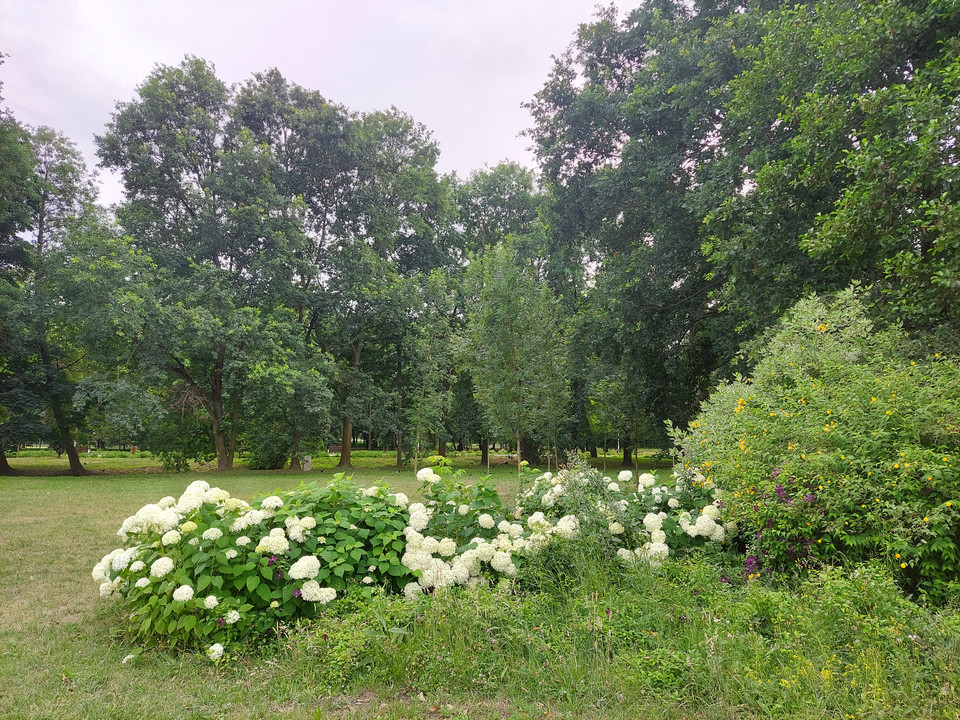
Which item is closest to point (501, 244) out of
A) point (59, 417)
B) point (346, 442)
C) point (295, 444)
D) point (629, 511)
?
point (346, 442)

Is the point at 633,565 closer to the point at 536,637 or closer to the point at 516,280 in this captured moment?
the point at 536,637

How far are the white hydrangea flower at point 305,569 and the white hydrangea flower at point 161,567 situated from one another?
0.88 metres

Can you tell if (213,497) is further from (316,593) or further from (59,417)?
(59,417)

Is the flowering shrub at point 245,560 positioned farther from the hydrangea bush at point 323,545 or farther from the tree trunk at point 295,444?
the tree trunk at point 295,444

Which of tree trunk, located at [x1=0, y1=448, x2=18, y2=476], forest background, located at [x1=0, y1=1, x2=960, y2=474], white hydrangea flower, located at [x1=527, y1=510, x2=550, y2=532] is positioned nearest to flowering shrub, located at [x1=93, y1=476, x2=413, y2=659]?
white hydrangea flower, located at [x1=527, y1=510, x2=550, y2=532]

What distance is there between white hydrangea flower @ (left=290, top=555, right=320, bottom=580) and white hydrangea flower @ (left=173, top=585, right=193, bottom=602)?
2.19 feet

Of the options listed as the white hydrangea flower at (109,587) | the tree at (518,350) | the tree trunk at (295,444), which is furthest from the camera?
the tree trunk at (295,444)

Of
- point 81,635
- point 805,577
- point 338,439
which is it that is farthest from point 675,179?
Result: point 338,439

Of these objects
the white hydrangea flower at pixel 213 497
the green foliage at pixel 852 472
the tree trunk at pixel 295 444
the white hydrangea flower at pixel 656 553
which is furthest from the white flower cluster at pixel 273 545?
the tree trunk at pixel 295 444

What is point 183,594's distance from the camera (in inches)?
138

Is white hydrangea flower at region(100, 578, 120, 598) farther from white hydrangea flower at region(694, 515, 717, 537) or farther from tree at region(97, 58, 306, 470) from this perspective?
tree at region(97, 58, 306, 470)

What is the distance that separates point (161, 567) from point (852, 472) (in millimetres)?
5146

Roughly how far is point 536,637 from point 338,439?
22.1 metres

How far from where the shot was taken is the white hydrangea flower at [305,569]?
366 centimetres
